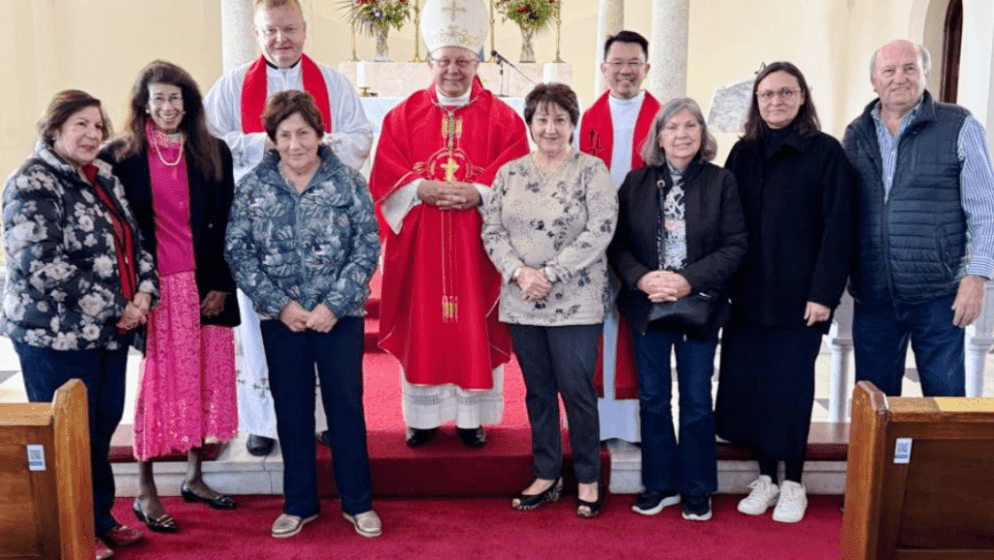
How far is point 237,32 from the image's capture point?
6.18m

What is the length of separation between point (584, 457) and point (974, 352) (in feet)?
5.54

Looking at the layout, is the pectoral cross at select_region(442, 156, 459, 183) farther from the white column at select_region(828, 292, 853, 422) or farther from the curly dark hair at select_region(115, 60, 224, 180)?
the white column at select_region(828, 292, 853, 422)

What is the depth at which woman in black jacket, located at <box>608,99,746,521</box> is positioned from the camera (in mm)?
2918

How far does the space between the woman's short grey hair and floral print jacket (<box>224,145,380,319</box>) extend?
100cm

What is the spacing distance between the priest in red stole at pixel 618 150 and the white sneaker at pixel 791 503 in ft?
1.85

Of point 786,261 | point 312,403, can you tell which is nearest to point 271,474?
point 312,403

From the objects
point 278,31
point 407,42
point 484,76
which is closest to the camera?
point 278,31

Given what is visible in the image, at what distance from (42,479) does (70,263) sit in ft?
3.54

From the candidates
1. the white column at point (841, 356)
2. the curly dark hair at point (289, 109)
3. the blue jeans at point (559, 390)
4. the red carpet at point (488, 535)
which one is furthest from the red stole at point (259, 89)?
the white column at point (841, 356)

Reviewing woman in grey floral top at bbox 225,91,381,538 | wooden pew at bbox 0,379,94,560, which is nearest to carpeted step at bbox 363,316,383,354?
woman in grey floral top at bbox 225,91,381,538

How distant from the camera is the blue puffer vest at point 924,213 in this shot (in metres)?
2.85

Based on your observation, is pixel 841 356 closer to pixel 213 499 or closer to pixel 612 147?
pixel 612 147

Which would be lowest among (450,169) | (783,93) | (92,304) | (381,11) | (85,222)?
(92,304)

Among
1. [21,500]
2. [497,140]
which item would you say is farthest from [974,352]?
[21,500]
